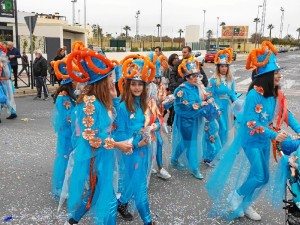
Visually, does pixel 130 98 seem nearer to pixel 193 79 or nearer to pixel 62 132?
pixel 62 132

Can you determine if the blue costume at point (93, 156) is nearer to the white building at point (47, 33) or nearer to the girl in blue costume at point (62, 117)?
the girl in blue costume at point (62, 117)

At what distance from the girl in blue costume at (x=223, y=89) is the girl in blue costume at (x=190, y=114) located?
2.40ft

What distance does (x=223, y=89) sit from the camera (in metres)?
5.70

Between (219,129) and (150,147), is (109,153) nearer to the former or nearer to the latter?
(150,147)

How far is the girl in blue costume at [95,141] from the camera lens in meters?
2.82

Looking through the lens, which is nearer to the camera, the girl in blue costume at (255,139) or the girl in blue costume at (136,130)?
the girl in blue costume at (136,130)

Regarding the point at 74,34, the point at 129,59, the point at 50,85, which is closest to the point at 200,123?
the point at 129,59

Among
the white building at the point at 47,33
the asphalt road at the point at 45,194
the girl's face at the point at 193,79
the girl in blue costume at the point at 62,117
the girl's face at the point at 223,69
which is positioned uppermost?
the white building at the point at 47,33

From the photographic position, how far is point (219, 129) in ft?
19.4

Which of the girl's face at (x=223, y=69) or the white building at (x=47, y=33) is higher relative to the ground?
the white building at (x=47, y=33)

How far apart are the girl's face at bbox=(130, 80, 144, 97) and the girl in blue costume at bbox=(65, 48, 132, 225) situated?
0.49m

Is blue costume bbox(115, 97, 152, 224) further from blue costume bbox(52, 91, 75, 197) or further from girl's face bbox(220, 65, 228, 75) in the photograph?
girl's face bbox(220, 65, 228, 75)

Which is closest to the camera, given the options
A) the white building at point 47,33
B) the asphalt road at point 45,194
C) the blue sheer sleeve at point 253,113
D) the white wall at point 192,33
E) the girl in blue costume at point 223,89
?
the blue sheer sleeve at point 253,113

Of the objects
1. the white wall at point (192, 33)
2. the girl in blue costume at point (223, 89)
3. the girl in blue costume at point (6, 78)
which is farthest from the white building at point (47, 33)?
the white wall at point (192, 33)
